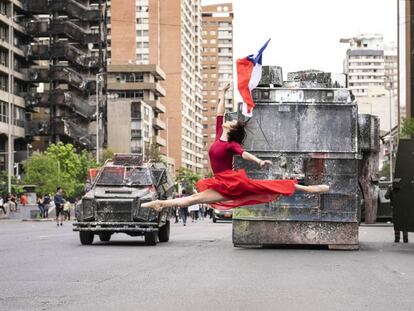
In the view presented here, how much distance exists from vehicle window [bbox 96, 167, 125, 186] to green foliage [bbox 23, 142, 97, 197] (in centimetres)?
5490

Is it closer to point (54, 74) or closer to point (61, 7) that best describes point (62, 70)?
point (54, 74)

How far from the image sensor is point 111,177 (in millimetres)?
23203

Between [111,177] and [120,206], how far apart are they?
1.04 meters

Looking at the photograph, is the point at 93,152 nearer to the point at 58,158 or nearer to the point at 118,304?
the point at 58,158

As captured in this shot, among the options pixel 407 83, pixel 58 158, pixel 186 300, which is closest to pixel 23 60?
pixel 58 158

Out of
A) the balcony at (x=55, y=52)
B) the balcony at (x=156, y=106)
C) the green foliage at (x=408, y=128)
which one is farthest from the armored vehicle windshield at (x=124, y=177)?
the balcony at (x=156, y=106)

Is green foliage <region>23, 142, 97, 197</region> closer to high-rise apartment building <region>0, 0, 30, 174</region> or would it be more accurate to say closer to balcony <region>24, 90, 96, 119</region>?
high-rise apartment building <region>0, 0, 30, 174</region>

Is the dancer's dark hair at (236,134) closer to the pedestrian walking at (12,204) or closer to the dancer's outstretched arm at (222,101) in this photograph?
the dancer's outstretched arm at (222,101)

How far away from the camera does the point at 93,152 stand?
365 feet

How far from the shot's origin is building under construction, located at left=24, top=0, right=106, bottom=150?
9450 centimetres

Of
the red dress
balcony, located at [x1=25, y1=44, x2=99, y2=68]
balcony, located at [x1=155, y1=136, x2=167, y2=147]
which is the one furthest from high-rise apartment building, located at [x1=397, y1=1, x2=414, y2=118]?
the red dress

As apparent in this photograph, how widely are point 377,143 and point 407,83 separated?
Result: 85352 mm

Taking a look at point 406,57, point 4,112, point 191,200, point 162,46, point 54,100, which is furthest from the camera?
point 162,46

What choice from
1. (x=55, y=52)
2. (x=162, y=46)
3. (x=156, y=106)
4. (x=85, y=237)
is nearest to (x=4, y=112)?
Answer: (x=55, y=52)
